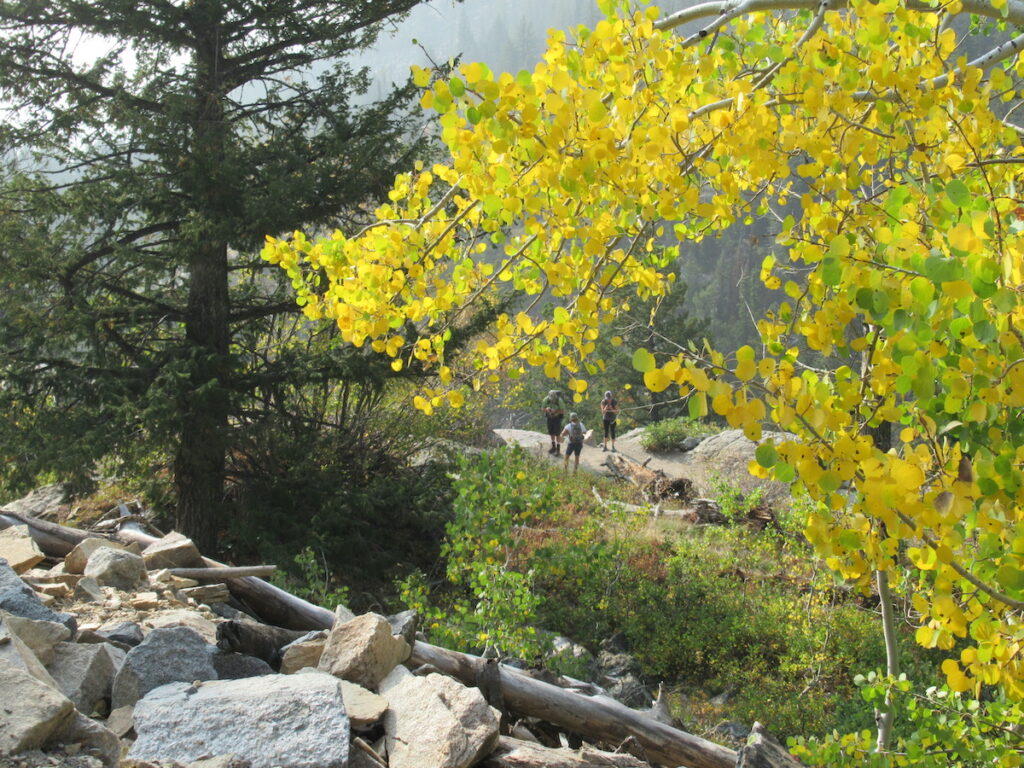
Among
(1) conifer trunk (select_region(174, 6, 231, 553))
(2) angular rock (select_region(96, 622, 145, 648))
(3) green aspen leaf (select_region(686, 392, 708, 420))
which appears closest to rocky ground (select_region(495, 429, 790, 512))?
(1) conifer trunk (select_region(174, 6, 231, 553))

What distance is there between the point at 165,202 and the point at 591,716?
6908mm

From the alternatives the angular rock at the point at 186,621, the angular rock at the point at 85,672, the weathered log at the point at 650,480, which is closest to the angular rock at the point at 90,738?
the angular rock at the point at 85,672

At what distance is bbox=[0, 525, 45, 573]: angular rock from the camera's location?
3803mm

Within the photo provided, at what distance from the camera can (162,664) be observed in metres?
2.76

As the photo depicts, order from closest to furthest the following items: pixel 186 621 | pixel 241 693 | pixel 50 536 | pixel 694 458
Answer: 1. pixel 241 693
2. pixel 186 621
3. pixel 50 536
4. pixel 694 458

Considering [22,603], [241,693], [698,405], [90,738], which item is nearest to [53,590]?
[22,603]

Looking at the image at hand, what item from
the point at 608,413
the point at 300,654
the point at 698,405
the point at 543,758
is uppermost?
the point at 698,405

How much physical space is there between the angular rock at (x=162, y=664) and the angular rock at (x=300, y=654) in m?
0.34

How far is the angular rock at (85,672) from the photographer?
8.38ft

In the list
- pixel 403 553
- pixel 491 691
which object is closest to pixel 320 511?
pixel 403 553

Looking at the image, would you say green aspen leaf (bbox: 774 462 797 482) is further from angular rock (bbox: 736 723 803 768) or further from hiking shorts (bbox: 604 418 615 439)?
hiking shorts (bbox: 604 418 615 439)

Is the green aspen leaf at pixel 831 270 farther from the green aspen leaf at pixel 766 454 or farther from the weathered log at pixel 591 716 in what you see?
the weathered log at pixel 591 716

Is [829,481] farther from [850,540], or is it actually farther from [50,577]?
[50,577]

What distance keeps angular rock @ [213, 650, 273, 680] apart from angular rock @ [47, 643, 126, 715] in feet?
1.13
